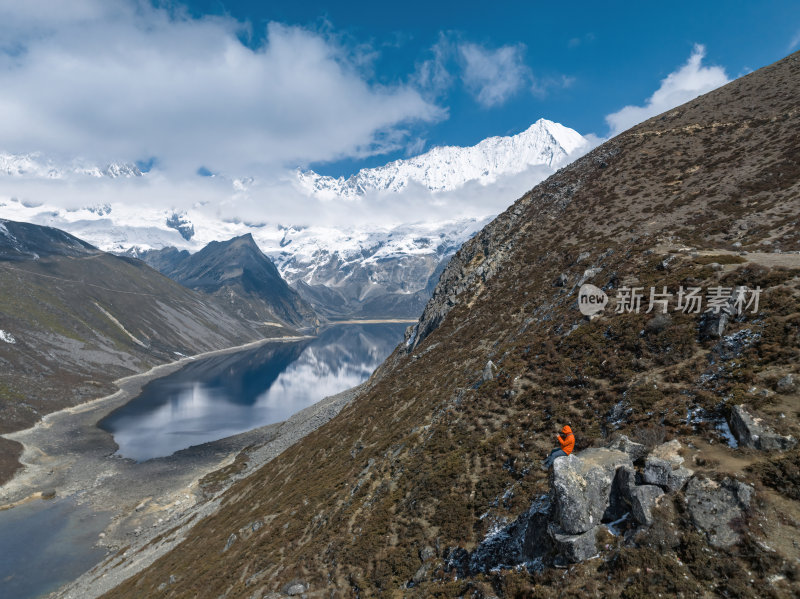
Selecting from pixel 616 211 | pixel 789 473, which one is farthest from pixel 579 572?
pixel 616 211

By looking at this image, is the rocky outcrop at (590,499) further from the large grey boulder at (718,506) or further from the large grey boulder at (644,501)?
the large grey boulder at (718,506)

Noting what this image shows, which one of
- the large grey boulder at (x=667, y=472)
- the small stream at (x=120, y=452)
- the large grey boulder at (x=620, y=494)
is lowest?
the small stream at (x=120, y=452)

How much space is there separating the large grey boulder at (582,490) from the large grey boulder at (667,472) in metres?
0.76

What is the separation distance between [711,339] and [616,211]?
1598 inches

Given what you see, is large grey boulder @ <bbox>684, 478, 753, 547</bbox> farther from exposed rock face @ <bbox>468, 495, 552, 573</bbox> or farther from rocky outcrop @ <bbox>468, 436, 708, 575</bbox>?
exposed rock face @ <bbox>468, 495, 552, 573</bbox>

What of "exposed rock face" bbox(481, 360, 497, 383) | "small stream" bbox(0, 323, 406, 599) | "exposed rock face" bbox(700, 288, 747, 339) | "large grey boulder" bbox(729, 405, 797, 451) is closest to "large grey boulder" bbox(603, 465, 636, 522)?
"large grey boulder" bbox(729, 405, 797, 451)

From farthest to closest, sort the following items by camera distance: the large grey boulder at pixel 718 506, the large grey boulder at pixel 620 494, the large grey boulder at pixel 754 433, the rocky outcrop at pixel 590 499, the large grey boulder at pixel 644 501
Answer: the large grey boulder at pixel 620 494
the rocky outcrop at pixel 590 499
the large grey boulder at pixel 754 433
the large grey boulder at pixel 644 501
the large grey boulder at pixel 718 506

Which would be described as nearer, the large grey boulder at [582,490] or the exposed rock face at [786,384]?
the large grey boulder at [582,490]

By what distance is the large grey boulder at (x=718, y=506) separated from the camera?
12094 mm

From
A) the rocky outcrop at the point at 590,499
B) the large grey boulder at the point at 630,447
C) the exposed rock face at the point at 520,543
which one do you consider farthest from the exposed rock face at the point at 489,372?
the rocky outcrop at the point at 590,499

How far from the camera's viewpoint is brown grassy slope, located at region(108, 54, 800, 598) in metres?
15.7

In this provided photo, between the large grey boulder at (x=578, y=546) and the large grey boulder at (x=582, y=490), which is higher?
the large grey boulder at (x=582, y=490)

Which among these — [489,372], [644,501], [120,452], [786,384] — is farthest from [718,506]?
[120,452]

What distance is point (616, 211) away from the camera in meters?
56.7
